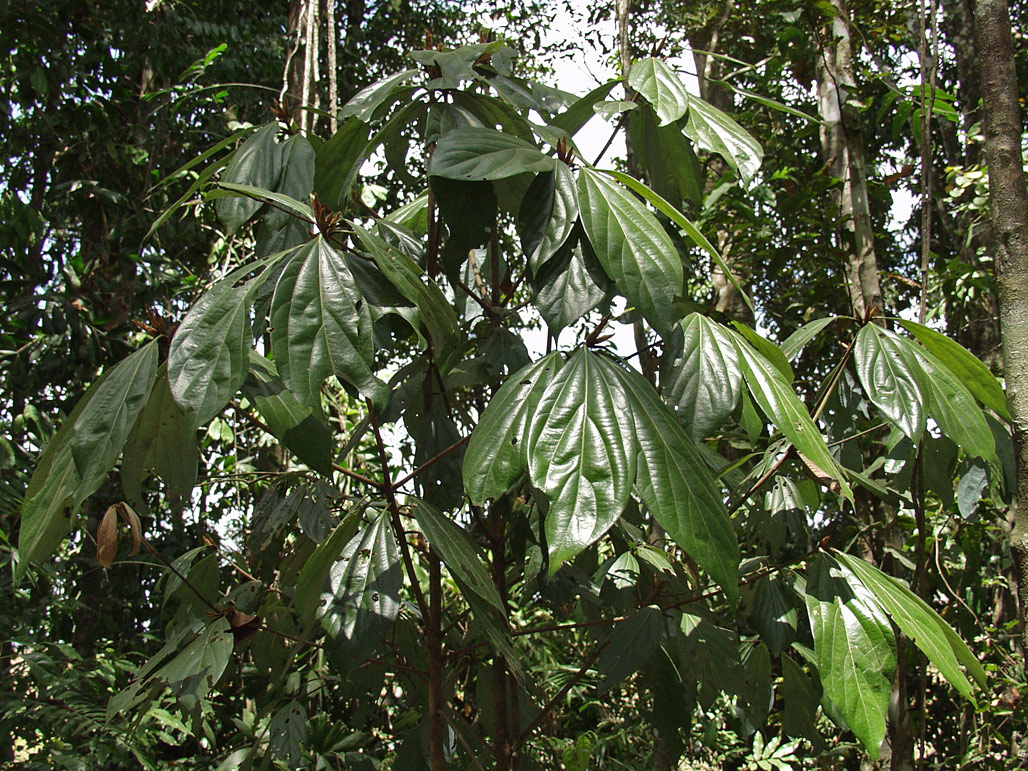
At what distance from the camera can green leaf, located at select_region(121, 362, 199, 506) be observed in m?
0.83

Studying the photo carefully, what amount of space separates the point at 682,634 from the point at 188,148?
2787 mm

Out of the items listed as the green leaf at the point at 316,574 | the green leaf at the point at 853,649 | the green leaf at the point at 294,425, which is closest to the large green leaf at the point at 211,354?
the green leaf at the point at 294,425

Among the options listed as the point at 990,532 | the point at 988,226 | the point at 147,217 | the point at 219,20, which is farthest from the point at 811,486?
the point at 219,20

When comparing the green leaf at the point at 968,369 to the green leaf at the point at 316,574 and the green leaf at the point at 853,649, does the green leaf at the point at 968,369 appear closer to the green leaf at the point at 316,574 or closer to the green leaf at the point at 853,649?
the green leaf at the point at 853,649

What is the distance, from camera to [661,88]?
0.99 metres

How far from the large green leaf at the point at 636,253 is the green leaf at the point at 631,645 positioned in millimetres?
409

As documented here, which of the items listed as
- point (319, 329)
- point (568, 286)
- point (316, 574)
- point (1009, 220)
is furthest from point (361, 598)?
point (1009, 220)

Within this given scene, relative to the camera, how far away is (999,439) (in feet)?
3.35

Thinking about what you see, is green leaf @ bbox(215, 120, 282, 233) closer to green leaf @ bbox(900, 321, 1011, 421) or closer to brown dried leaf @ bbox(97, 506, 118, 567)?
brown dried leaf @ bbox(97, 506, 118, 567)

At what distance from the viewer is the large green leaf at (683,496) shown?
0.68 meters

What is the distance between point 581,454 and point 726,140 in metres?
0.51

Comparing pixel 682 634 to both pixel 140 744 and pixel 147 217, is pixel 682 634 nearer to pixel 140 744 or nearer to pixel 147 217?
pixel 140 744

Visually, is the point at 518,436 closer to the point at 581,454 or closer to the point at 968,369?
the point at 581,454

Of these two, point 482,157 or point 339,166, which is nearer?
point 482,157
